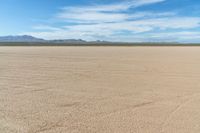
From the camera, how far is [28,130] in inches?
157

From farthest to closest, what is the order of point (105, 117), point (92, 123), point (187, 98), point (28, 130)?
1. point (187, 98)
2. point (105, 117)
3. point (92, 123)
4. point (28, 130)

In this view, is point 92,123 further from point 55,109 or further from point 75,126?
point 55,109

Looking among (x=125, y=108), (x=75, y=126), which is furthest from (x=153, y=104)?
(x=75, y=126)

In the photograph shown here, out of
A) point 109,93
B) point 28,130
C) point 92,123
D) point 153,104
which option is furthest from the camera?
point 109,93

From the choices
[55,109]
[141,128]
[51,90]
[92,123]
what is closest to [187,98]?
[141,128]

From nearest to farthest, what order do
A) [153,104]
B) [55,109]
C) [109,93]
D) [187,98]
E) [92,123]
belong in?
[92,123]
[55,109]
[153,104]
[187,98]
[109,93]

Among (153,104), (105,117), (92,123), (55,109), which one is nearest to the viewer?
(92,123)

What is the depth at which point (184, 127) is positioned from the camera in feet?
13.5

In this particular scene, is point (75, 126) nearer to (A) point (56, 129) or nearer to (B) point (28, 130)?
(A) point (56, 129)

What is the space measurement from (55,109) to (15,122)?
100 cm

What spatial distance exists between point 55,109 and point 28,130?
1196 millimetres

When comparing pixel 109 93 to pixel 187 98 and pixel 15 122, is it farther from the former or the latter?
pixel 15 122

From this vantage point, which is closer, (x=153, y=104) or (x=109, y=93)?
(x=153, y=104)

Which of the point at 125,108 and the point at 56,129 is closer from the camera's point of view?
the point at 56,129
